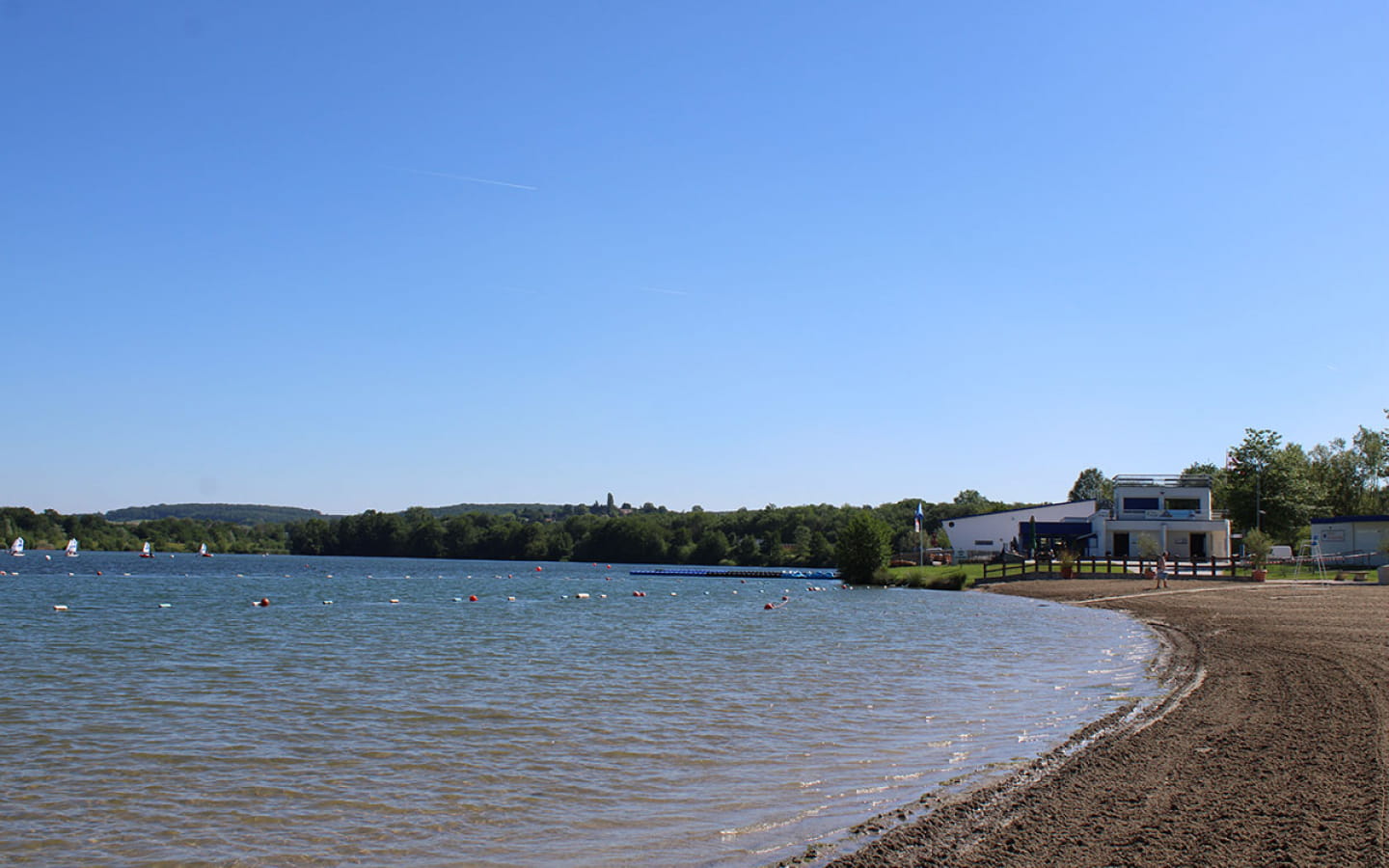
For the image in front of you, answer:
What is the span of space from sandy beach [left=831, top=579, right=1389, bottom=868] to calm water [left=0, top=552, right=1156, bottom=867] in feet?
3.19

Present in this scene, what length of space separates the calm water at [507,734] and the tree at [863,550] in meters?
35.1

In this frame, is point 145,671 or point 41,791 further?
point 145,671

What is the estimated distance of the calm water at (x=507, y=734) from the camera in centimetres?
891

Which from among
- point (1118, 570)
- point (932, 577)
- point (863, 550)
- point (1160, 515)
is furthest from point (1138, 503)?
point (863, 550)

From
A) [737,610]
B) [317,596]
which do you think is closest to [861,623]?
[737,610]

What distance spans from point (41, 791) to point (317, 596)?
48.4 m

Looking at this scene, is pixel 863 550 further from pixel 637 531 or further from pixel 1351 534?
pixel 637 531

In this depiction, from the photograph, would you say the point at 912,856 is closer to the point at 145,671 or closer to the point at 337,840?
the point at 337,840

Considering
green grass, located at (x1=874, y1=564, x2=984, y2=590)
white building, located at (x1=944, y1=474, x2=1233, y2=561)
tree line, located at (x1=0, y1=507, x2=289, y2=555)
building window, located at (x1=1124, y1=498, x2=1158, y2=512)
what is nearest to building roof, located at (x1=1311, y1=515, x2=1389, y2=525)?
white building, located at (x1=944, y1=474, x2=1233, y2=561)

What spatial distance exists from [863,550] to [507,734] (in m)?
54.4

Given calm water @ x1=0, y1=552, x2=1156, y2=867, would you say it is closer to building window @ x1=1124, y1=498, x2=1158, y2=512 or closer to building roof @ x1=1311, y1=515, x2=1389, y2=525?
building roof @ x1=1311, y1=515, x2=1389, y2=525

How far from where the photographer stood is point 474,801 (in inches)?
398

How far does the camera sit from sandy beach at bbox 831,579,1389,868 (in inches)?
285

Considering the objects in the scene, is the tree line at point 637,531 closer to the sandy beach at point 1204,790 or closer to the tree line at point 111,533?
the tree line at point 111,533
